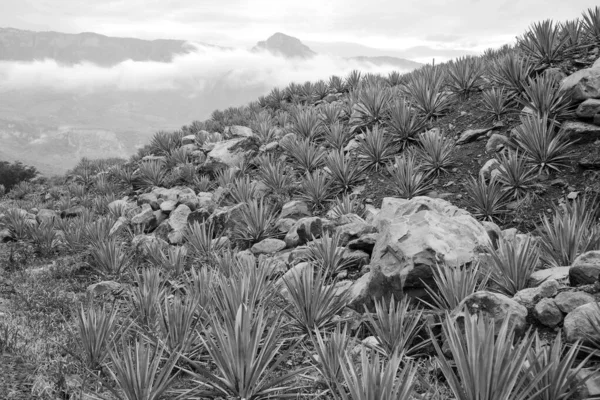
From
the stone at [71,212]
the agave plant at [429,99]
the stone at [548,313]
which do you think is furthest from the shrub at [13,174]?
the stone at [548,313]

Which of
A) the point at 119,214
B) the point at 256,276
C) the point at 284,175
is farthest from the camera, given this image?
the point at 119,214

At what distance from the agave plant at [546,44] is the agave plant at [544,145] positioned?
2689 mm

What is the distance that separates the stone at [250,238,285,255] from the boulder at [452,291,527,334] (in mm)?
3834

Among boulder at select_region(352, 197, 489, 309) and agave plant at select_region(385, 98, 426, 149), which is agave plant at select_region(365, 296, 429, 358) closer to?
boulder at select_region(352, 197, 489, 309)

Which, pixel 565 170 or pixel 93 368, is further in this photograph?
pixel 565 170

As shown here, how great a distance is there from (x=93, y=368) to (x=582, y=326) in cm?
373

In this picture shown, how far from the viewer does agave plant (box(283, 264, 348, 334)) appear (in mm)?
4148

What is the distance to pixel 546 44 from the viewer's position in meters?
8.75

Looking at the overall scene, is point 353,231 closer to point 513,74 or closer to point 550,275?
point 550,275

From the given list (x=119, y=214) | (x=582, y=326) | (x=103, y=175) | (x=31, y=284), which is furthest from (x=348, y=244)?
A: (x=103, y=175)

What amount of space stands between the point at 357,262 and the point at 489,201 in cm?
221

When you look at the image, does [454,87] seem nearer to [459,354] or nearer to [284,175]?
[284,175]

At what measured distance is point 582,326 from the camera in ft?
9.83

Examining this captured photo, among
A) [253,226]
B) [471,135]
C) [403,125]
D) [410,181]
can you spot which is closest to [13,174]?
[253,226]
